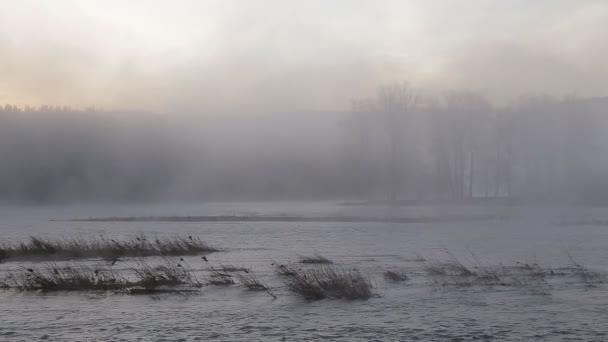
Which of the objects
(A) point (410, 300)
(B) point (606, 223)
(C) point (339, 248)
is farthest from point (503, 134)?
(A) point (410, 300)

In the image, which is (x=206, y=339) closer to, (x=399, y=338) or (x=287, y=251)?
(x=399, y=338)

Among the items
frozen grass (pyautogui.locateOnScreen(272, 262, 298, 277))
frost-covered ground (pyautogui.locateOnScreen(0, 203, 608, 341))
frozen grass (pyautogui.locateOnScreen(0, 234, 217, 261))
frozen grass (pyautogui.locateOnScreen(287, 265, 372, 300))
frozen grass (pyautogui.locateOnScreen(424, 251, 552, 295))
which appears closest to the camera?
frost-covered ground (pyautogui.locateOnScreen(0, 203, 608, 341))

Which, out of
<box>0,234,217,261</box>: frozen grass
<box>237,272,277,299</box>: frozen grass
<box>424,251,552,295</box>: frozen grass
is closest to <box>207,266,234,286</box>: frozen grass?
<box>237,272,277,299</box>: frozen grass

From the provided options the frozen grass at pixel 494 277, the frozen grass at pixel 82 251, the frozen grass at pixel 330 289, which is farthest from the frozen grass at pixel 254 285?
the frozen grass at pixel 82 251

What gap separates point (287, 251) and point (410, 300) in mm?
20683

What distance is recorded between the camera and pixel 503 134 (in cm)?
11388

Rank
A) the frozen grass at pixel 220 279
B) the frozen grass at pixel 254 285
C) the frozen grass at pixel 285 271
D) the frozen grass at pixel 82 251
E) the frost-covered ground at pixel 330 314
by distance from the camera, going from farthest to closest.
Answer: the frozen grass at pixel 82 251, the frozen grass at pixel 220 279, the frozen grass at pixel 285 271, the frozen grass at pixel 254 285, the frost-covered ground at pixel 330 314

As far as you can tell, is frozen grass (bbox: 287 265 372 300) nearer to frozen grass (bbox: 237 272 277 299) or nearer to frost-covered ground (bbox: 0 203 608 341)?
frost-covered ground (bbox: 0 203 608 341)

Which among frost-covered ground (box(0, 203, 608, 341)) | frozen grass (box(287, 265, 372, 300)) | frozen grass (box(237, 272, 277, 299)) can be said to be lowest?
frost-covered ground (box(0, 203, 608, 341))

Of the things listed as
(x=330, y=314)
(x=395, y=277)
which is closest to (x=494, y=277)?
(x=395, y=277)

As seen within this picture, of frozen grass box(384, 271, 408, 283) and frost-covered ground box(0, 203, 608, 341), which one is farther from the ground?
frozen grass box(384, 271, 408, 283)

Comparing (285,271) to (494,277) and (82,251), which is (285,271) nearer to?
(494,277)

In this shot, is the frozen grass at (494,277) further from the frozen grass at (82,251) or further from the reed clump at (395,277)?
the frozen grass at (82,251)

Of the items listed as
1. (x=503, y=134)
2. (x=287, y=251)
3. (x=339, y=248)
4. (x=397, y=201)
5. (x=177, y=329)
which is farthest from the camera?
(x=397, y=201)
